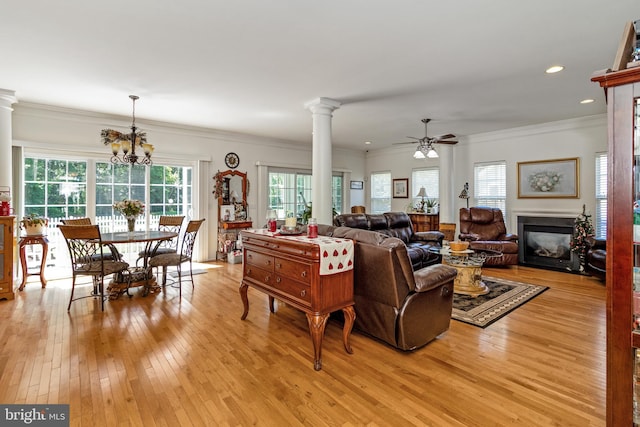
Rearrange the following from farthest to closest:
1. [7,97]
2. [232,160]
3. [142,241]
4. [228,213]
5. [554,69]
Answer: [232,160], [228,213], [7,97], [142,241], [554,69]

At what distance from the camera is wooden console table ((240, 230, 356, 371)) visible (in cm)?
236

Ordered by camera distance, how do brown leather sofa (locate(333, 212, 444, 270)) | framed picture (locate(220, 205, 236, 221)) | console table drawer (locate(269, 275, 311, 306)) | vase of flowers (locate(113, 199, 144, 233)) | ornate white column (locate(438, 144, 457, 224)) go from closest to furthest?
console table drawer (locate(269, 275, 311, 306)) < vase of flowers (locate(113, 199, 144, 233)) < brown leather sofa (locate(333, 212, 444, 270)) < framed picture (locate(220, 205, 236, 221)) < ornate white column (locate(438, 144, 457, 224))

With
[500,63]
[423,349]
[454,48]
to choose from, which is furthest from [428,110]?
[423,349]

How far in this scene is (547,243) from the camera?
5.77m

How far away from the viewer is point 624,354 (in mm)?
1194

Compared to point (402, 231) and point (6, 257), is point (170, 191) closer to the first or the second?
point (6, 257)

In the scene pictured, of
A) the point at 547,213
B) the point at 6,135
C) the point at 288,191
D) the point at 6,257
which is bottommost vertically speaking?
the point at 6,257

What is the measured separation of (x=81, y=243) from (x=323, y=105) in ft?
10.9

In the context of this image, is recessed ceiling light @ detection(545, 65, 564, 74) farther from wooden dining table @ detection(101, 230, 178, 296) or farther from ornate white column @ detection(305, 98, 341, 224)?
wooden dining table @ detection(101, 230, 178, 296)

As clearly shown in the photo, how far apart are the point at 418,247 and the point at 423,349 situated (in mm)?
2664

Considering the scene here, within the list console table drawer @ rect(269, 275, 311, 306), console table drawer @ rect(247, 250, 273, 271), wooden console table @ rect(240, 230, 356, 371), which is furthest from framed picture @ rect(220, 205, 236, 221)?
console table drawer @ rect(269, 275, 311, 306)

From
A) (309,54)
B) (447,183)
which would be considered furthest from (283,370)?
(447,183)

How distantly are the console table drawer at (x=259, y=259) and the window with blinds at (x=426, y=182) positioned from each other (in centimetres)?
556

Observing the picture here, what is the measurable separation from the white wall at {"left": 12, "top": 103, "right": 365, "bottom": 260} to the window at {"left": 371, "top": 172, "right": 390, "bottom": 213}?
0.71m
